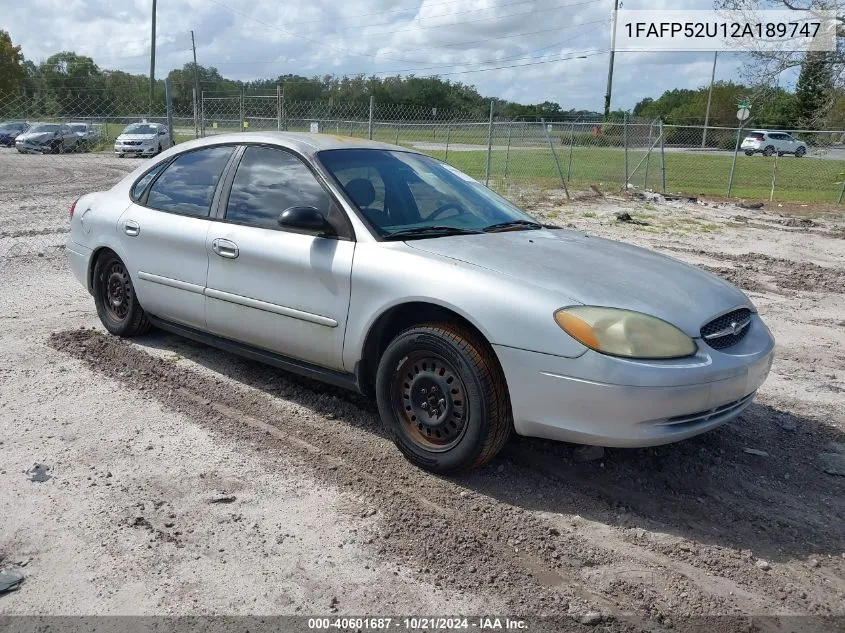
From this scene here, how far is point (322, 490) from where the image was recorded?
3.53 metres

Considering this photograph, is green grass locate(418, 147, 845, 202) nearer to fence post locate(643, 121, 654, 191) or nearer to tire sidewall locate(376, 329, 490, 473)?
fence post locate(643, 121, 654, 191)

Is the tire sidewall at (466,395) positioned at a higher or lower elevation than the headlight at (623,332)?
lower

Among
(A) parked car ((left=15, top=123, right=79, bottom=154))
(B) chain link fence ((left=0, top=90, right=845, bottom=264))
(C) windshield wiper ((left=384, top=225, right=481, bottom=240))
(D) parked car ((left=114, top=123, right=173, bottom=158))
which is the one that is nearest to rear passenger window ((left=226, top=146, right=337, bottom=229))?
(C) windshield wiper ((left=384, top=225, right=481, bottom=240))

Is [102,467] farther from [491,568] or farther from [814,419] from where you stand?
[814,419]

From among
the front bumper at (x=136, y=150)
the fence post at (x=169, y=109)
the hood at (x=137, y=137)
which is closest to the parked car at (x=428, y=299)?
the fence post at (x=169, y=109)

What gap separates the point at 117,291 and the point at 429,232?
9.09 ft

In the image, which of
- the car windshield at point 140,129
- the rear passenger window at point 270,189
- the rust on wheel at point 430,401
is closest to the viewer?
the rust on wheel at point 430,401

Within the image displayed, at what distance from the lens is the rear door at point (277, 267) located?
4.02 meters

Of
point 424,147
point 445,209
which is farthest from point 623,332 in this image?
point 424,147

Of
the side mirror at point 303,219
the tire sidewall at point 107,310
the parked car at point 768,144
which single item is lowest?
the tire sidewall at point 107,310

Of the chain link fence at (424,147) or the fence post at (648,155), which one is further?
the fence post at (648,155)

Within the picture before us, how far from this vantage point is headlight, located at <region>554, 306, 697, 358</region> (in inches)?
126

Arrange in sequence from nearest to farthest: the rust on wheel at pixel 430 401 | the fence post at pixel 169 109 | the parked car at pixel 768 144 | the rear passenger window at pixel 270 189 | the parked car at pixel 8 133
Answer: the rust on wheel at pixel 430 401 < the rear passenger window at pixel 270 189 < the fence post at pixel 169 109 < the parked car at pixel 8 133 < the parked car at pixel 768 144

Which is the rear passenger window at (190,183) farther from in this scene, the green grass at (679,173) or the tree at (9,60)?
the tree at (9,60)
